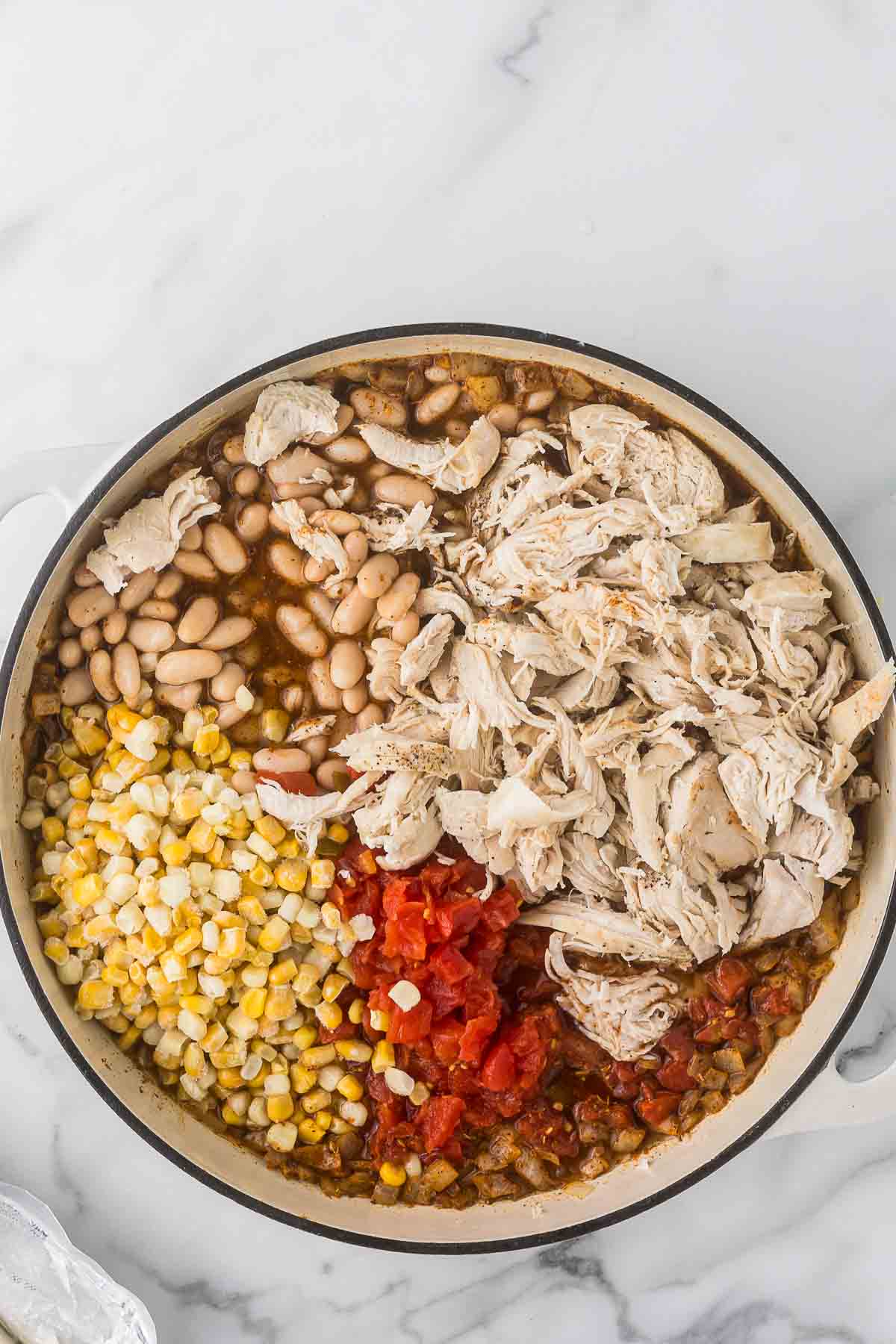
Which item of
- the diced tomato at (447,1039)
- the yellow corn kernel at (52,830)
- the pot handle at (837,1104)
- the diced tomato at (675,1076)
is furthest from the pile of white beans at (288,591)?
the pot handle at (837,1104)

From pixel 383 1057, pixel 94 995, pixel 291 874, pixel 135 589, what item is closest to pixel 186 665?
pixel 135 589

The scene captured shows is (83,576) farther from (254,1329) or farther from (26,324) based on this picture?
(254,1329)

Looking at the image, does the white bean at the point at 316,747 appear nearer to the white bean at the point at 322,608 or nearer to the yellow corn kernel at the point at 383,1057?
the white bean at the point at 322,608

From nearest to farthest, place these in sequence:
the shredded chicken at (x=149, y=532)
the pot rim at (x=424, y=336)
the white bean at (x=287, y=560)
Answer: the pot rim at (x=424, y=336) < the shredded chicken at (x=149, y=532) < the white bean at (x=287, y=560)

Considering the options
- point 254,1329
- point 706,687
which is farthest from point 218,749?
point 254,1329

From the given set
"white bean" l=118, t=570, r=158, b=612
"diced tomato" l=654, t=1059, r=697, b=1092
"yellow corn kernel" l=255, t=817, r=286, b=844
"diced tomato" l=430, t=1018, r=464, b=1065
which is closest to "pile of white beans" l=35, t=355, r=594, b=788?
"white bean" l=118, t=570, r=158, b=612

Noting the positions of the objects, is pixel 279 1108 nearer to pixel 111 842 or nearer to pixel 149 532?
pixel 111 842
